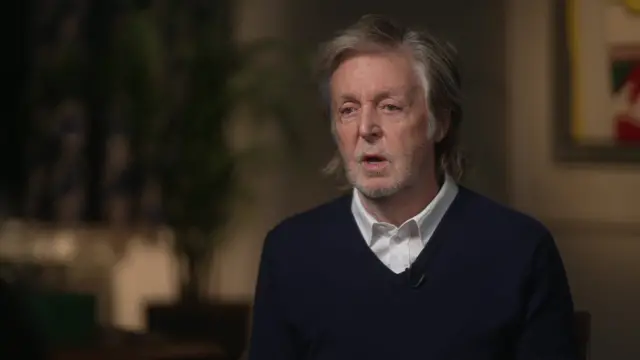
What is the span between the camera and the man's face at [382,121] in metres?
1.16

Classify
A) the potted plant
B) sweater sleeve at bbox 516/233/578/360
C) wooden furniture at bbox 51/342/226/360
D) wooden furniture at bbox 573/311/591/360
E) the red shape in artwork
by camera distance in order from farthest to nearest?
the potted plant → the red shape in artwork → wooden furniture at bbox 51/342/226/360 → wooden furniture at bbox 573/311/591/360 → sweater sleeve at bbox 516/233/578/360

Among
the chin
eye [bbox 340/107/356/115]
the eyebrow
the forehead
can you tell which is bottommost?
the chin

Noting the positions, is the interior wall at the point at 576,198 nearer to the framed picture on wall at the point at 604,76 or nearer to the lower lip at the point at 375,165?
the framed picture on wall at the point at 604,76

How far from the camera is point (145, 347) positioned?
2156 mm

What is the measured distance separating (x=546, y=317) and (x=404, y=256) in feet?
0.60

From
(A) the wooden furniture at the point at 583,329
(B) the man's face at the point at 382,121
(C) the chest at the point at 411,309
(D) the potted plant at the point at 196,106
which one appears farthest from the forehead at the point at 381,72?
(D) the potted plant at the point at 196,106

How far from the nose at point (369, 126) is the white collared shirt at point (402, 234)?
0.27ft

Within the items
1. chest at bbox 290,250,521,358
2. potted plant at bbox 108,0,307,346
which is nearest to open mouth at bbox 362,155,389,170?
chest at bbox 290,250,521,358

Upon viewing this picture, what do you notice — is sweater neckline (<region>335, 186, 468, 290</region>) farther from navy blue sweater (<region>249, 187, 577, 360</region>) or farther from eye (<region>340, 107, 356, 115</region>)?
eye (<region>340, 107, 356, 115</region>)

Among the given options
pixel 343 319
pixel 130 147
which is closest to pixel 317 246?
pixel 343 319

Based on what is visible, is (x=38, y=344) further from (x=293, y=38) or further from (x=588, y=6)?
(x=293, y=38)

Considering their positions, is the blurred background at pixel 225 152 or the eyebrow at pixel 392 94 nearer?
the eyebrow at pixel 392 94

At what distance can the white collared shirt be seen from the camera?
1193 millimetres

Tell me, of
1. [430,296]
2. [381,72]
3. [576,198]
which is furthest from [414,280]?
[576,198]
